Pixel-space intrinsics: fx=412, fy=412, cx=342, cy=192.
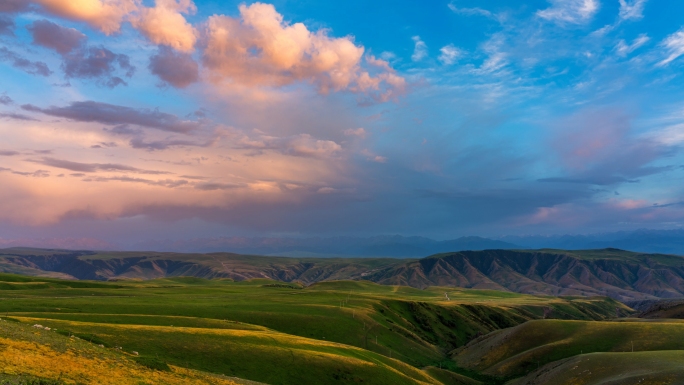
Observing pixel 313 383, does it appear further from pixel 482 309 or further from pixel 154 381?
pixel 482 309

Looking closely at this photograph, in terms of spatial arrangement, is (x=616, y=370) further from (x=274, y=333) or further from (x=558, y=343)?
(x=274, y=333)

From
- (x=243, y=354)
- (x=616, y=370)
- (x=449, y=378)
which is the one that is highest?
(x=243, y=354)

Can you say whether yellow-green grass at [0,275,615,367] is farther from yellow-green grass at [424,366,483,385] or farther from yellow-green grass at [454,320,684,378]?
yellow-green grass at [454,320,684,378]

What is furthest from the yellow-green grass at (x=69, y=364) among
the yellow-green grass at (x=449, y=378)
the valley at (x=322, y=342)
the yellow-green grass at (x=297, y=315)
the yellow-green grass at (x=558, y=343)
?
the yellow-green grass at (x=558, y=343)

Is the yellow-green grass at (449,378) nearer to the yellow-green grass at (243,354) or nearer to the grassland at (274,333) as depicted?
the grassland at (274,333)

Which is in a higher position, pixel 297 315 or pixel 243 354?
pixel 243 354

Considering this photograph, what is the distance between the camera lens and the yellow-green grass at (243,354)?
5775 centimetres

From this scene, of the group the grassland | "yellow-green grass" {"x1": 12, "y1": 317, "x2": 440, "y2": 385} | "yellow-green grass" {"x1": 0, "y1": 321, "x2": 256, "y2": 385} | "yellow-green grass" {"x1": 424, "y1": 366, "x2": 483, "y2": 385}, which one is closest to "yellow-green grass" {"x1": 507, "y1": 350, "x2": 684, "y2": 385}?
"yellow-green grass" {"x1": 424, "y1": 366, "x2": 483, "y2": 385}

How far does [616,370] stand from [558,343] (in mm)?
38075

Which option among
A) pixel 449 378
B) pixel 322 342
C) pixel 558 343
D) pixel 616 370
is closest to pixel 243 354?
pixel 322 342

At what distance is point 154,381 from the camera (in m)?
39.3

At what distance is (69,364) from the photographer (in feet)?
120

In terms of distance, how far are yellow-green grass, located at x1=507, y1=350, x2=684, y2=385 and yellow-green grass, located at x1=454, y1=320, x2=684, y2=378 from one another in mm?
15105

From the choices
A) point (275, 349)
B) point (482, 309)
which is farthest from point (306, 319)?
point (482, 309)
